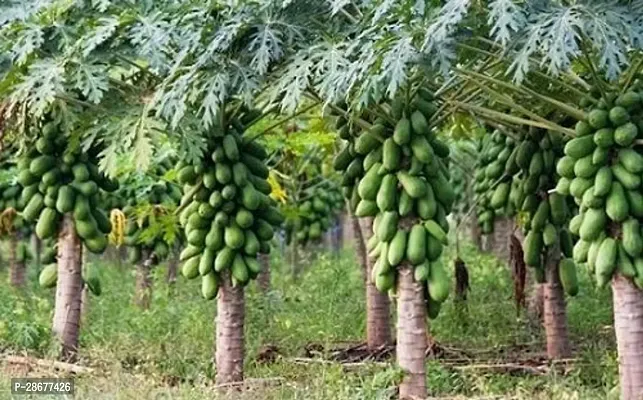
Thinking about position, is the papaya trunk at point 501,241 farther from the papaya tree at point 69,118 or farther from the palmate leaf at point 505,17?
the palmate leaf at point 505,17

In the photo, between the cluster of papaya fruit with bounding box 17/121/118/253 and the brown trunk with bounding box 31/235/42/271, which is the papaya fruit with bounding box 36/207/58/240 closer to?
the cluster of papaya fruit with bounding box 17/121/118/253

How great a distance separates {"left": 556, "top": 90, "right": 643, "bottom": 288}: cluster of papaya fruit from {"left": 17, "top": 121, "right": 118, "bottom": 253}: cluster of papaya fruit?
2931 millimetres

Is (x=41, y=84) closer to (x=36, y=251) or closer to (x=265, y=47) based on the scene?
(x=265, y=47)

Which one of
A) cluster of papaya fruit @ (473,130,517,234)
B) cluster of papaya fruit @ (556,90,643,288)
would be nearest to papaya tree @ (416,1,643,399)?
cluster of papaya fruit @ (556,90,643,288)

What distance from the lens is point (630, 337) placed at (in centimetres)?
480

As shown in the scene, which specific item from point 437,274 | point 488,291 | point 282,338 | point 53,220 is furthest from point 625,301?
point 488,291

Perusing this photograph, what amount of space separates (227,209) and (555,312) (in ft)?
7.18

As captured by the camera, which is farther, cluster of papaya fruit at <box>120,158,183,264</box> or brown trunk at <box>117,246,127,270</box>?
brown trunk at <box>117,246,127,270</box>

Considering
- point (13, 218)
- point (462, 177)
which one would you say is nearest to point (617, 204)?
point (13, 218)

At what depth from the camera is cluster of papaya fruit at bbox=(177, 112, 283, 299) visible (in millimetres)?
5609

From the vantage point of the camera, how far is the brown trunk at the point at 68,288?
651 centimetres

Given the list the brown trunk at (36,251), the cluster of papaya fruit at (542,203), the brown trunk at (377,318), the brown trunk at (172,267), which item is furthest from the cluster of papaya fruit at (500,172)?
the brown trunk at (36,251)

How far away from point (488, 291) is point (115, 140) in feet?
18.3

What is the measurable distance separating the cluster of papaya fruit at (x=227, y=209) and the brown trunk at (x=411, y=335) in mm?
935
